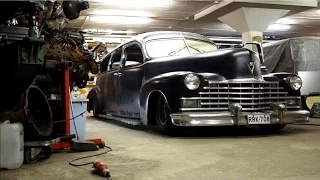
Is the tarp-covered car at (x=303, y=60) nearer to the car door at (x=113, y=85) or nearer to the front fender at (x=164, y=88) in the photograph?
the car door at (x=113, y=85)

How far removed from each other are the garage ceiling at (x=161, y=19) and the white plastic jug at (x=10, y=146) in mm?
7155

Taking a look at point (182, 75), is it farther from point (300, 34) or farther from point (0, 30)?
point (300, 34)

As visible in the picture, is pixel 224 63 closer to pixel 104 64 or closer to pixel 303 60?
pixel 104 64

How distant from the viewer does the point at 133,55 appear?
6.39 m

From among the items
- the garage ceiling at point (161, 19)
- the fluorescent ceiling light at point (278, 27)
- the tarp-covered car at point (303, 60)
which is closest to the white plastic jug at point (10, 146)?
the garage ceiling at point (161, 19)

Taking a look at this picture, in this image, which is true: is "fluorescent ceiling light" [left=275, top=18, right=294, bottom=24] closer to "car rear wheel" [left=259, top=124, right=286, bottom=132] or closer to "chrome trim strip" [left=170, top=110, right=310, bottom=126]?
"car rear wheel" [left=259, top=124, right=286, bottom=132]

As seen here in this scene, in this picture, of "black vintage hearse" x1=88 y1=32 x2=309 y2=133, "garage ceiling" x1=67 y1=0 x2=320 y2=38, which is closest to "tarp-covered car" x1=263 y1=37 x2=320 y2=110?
"garage ceiling" x1=67 y1=0 x2=320 y2=38

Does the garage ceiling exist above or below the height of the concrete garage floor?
above

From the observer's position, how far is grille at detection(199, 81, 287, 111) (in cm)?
465

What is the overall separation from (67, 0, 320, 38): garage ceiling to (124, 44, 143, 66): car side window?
10.5 feet

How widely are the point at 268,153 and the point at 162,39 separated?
300cm

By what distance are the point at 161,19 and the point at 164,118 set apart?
716cm

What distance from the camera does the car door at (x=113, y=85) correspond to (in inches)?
263

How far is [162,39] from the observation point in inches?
235
